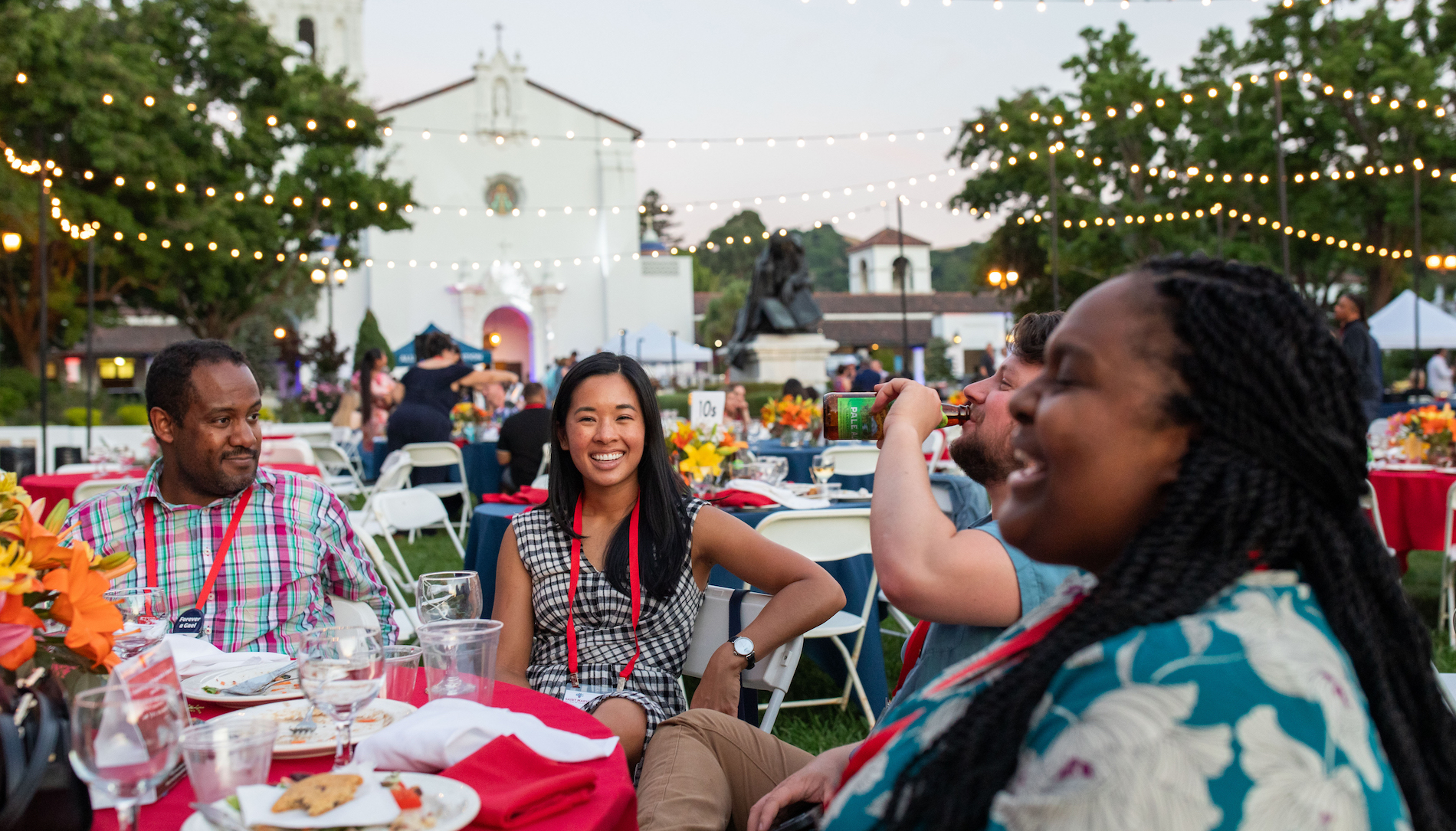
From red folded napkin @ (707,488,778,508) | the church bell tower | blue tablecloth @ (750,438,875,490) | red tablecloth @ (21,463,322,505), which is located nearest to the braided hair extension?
red folded napkin @ (707,488,778,508)

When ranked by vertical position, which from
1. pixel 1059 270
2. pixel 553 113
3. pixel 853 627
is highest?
pixel 553 113

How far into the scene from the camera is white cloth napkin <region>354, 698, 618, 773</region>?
1.39 m

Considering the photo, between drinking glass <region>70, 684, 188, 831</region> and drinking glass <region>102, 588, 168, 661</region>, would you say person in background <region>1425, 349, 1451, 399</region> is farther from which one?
drinking glass <region>70, 684, 188, 831</region>

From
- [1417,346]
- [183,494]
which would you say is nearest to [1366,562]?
[183,494]

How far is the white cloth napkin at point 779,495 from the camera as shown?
455 cm

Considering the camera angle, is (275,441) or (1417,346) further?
(1417,346)

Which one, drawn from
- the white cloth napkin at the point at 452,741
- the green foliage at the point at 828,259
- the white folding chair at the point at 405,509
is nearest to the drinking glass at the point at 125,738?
the white cloth napkin at the point at 452,741

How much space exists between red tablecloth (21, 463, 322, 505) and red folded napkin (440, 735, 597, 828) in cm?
408

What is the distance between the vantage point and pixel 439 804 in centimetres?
125

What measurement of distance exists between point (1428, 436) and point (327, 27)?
1566 inches

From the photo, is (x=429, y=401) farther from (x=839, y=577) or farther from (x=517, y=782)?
(x=517, y=782)

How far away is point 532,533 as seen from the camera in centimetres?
262

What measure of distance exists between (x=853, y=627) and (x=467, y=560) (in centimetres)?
187

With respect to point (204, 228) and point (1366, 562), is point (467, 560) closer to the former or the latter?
point (1366, 562)
